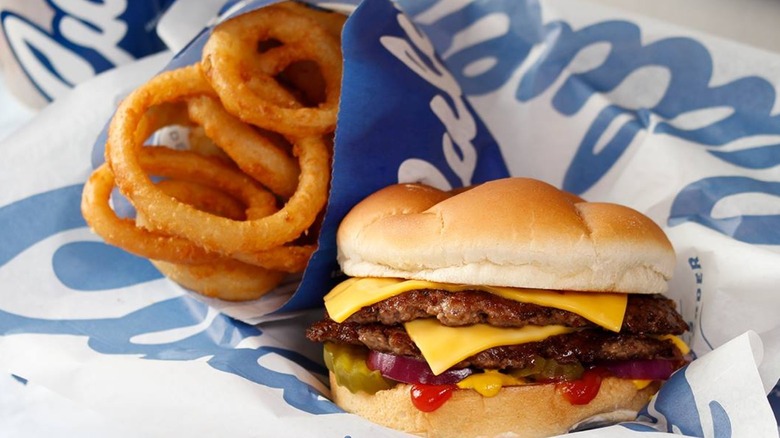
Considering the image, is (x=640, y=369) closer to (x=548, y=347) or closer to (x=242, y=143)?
(x=548, y=347)

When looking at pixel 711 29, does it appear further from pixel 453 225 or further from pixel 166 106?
pixel 166 106

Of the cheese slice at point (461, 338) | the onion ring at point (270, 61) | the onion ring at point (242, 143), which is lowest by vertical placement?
the cheese slice at point (461, 338)

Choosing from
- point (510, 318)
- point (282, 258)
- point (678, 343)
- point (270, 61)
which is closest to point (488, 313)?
point (510, 318)

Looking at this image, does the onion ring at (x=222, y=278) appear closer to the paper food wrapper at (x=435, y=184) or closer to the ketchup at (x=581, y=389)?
the paper food wrapper at (x=435, y=184)

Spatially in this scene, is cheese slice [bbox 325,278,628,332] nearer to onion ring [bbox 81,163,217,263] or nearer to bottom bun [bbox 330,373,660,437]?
bottom bun [bbox 330,373,660,437]

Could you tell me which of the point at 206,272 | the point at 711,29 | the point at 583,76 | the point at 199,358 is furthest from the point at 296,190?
the point at 711,29

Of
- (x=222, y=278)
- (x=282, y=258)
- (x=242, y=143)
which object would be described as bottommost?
(x=222, y=278)

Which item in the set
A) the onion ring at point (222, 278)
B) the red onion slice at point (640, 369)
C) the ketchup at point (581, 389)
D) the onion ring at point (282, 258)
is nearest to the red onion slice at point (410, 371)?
the ketchup at point (581, 389)
